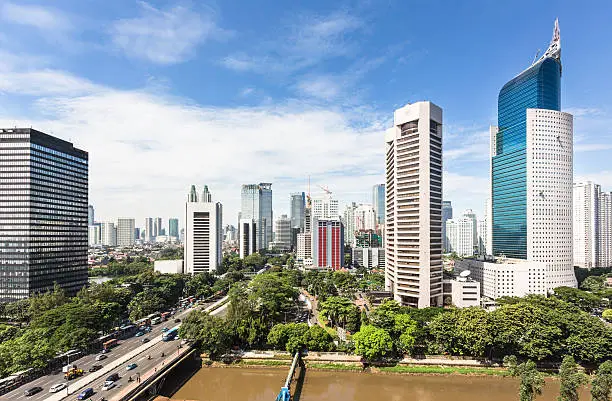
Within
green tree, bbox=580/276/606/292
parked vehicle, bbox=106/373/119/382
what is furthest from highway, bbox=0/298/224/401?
green tree, bbox=580/276/606/292

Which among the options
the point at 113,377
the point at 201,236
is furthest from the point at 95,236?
the point at 113,377

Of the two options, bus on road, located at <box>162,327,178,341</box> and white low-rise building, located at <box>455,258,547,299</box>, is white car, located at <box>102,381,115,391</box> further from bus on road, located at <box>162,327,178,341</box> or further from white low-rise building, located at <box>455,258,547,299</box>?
white low-rise building, located at <box>455,258,547,299</box>

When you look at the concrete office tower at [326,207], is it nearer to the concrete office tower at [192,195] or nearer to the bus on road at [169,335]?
the concrete office tower at [192,195]

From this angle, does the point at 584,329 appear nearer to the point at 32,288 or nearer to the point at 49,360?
the point at 49,360

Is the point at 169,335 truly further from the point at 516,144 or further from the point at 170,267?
the point at 516,144

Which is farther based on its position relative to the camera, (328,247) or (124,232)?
(124,232)

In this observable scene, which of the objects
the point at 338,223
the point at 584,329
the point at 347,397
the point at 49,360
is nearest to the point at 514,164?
the point at 584,329
